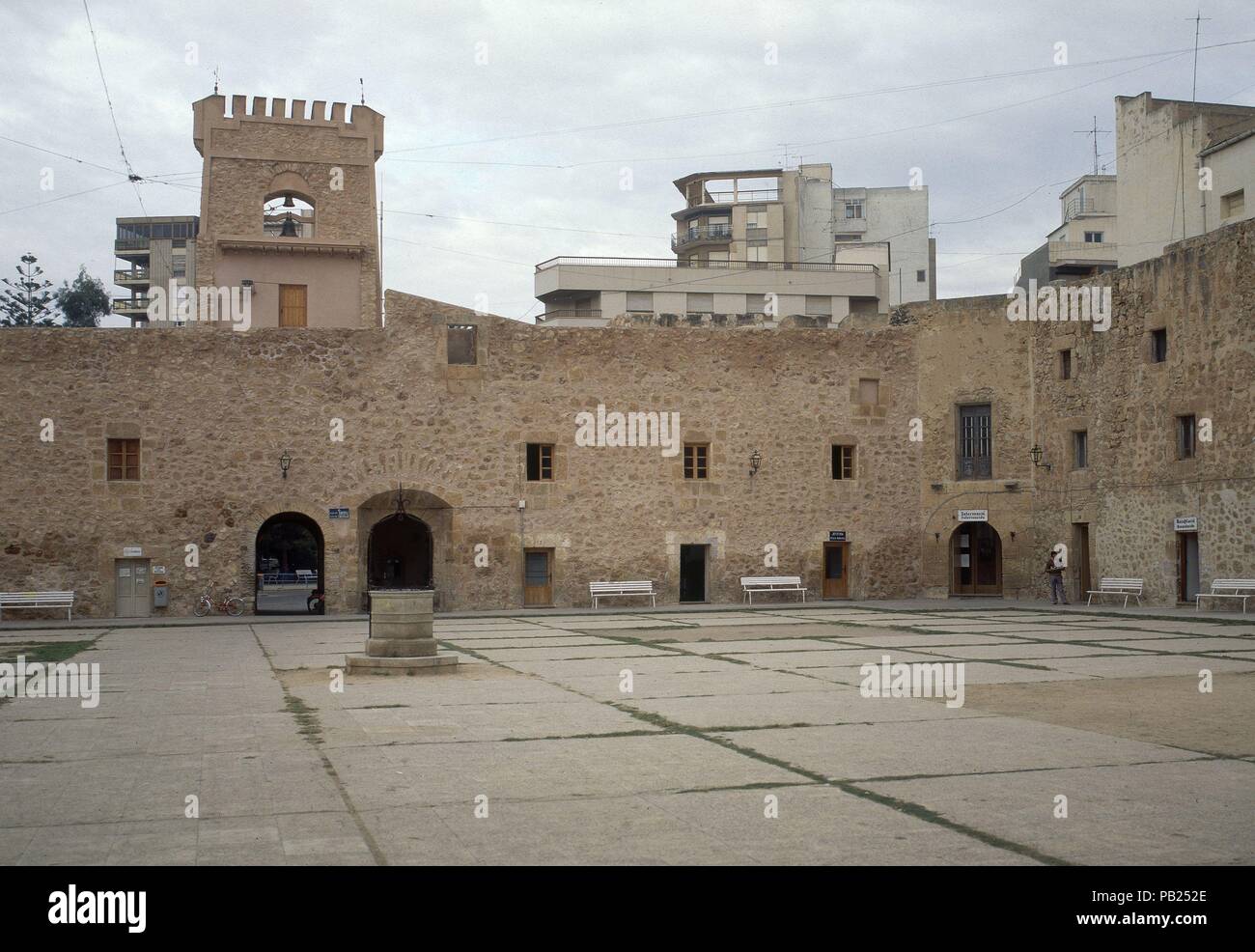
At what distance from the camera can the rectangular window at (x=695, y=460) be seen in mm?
29453

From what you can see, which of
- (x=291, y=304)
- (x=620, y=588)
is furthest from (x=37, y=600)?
(x=291, y=304)

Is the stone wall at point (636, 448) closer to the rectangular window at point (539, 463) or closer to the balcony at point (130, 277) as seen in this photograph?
the rectangular window at point (539, 463)

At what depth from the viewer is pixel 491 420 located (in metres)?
28.2

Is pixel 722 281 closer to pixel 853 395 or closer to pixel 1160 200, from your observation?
pixel 1160 200

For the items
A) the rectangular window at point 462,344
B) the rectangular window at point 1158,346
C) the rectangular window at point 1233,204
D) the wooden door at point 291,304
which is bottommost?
the rectangular window at point 1158,346

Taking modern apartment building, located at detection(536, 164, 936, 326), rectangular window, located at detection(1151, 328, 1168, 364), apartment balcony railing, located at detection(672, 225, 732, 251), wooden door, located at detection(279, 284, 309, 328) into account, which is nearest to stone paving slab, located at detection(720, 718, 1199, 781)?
rectangular window, located at detection(1151, 328, 1168, 364)

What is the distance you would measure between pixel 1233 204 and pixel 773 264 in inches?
1061

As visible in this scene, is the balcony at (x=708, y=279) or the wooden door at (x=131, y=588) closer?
the wooden door at (x=131, y=588)

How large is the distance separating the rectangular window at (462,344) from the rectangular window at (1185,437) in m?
14.3

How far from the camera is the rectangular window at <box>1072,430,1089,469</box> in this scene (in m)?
27.9

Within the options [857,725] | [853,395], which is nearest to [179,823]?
[857,725]

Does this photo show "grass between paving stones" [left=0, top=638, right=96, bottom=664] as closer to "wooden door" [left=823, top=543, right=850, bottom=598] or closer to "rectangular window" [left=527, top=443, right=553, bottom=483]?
"rectangular window" [left=527, top=443, right=553, bottom=483]

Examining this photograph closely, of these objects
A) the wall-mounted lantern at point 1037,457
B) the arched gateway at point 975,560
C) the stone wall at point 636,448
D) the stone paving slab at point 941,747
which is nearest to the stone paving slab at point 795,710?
the stone paving slab at point 941,747

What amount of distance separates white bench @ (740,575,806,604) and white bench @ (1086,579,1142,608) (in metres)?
6.34
